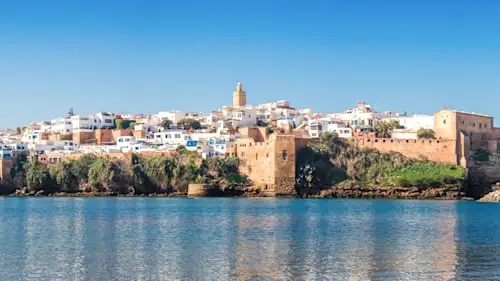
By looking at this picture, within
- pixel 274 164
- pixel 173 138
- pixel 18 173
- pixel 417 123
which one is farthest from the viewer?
pixel 417 123

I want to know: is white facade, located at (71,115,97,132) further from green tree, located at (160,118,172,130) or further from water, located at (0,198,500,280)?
water, located at (0,198,500,280)

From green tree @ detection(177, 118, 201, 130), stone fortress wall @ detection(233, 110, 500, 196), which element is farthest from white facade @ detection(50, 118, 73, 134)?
stone fortress wall @ detection(233, 110, 500, 196)

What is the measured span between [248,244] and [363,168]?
1057 inches

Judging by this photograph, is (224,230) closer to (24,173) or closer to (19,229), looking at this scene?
(19,229)

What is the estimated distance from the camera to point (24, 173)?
50.8 metres

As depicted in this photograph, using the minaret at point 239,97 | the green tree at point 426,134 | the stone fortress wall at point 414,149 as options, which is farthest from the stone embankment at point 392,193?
the minaret at point 239,97

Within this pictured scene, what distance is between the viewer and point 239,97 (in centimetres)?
7212

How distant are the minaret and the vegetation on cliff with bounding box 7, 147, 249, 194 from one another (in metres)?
22.5

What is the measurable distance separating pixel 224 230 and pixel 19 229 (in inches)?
267

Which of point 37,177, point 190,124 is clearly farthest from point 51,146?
point 190,124

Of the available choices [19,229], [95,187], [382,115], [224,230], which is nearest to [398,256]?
[224,230]

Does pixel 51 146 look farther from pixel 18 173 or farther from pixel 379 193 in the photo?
pixel 379 193

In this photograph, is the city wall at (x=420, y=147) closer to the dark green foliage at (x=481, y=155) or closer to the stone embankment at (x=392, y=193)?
the stone embankment at (x=392, y=193)

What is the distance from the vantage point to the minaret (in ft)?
237
